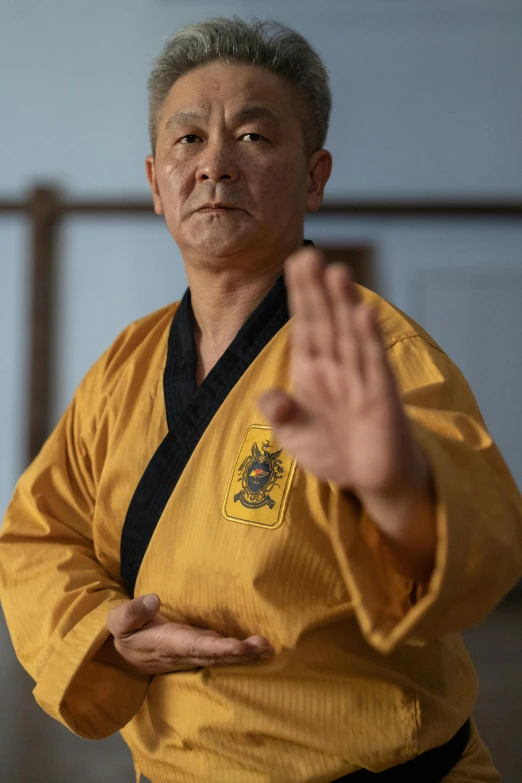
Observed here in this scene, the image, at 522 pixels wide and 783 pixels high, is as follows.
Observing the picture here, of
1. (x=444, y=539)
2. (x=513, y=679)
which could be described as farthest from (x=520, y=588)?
(x=444, y=539)

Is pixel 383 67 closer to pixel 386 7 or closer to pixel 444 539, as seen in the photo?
pixel 386 7

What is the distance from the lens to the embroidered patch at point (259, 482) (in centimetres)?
80

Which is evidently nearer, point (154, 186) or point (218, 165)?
point (218, 165)

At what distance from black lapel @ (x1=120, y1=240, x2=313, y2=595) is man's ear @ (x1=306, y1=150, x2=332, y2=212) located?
17cm

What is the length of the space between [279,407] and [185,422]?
385 mm

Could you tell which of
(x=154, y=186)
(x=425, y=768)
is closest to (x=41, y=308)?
(x=154, y=186)

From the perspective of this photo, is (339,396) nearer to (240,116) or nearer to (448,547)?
(448,547)

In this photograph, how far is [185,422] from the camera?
95cm

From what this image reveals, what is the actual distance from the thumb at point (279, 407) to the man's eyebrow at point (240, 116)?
20.8 inches

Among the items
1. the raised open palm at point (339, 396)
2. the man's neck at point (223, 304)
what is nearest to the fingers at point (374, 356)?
the raised open palm at point (339, 396)

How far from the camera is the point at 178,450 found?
944 mm

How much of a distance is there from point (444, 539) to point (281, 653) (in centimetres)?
29

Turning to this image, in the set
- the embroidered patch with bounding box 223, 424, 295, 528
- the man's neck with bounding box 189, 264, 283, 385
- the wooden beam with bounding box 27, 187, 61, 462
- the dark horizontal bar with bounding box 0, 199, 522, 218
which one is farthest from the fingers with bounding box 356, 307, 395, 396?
the wooden beam with bounding box 27, 187, 61, 462

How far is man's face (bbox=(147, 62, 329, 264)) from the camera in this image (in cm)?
98
